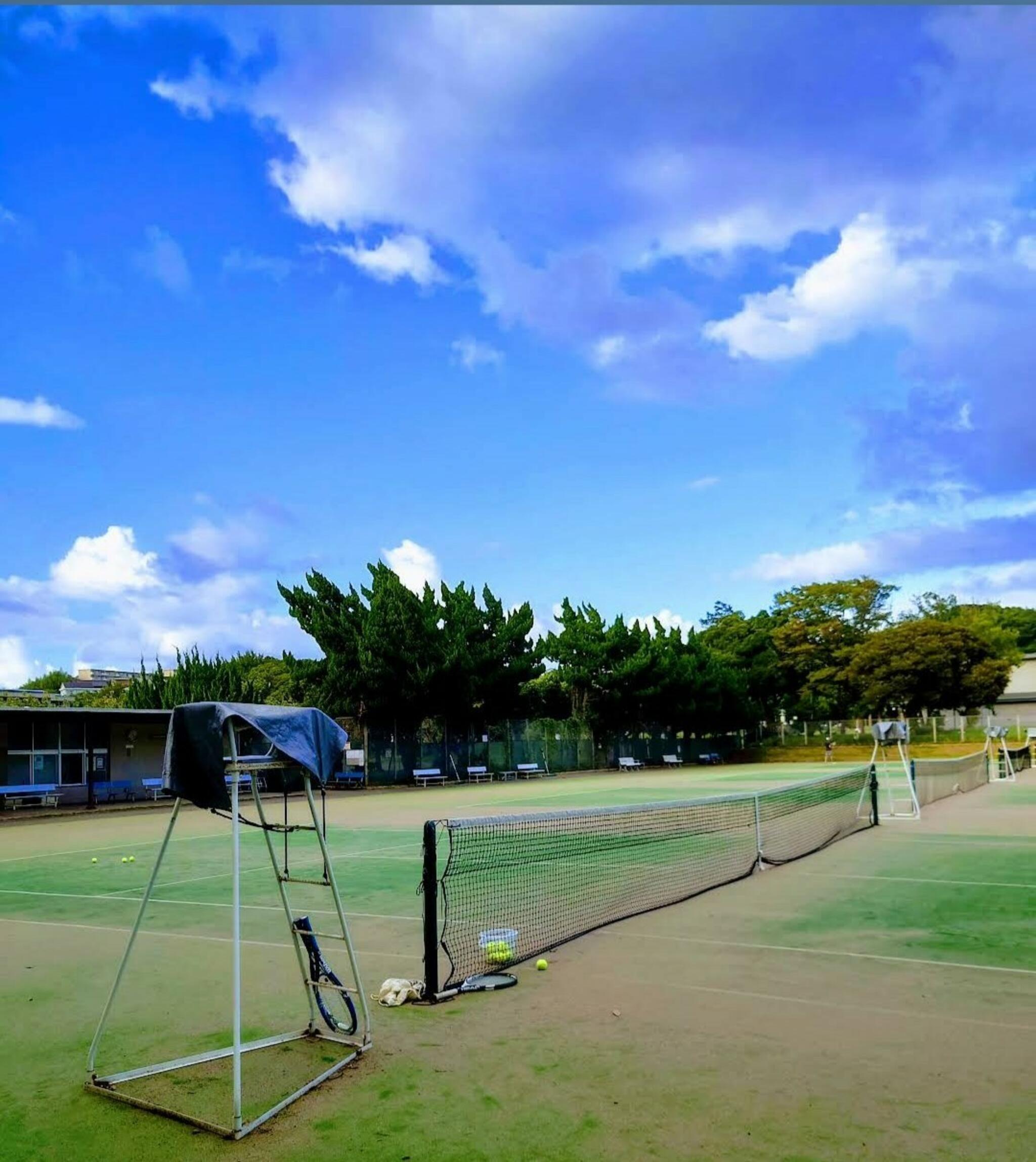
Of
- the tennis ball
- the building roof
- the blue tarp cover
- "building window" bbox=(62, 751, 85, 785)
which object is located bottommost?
the tennis ball

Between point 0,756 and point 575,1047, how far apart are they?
29958mm

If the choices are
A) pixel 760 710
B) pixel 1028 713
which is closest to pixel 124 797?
pixel 760 710

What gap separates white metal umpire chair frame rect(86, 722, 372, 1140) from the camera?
480cm

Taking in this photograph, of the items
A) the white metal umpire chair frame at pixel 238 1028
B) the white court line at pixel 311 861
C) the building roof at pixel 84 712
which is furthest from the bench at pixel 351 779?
the white metal umpire chair frame at pixel 238 1028

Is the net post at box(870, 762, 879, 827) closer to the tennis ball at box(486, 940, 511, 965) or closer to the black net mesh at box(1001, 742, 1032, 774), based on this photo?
the tennis ball at box(486, 940, 511, 965)

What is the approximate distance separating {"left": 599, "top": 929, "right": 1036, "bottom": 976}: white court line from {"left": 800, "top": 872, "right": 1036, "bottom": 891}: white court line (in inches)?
161

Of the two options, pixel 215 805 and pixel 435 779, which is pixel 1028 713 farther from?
pixel 215 805

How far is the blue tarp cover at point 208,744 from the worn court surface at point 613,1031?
1.56 meters

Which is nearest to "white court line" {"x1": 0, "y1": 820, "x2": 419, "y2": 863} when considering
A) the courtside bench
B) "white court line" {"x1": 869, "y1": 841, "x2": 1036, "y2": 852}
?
"white court line" {"x1": 869, "y1": 841, "x2": 1036, "y2": 852}

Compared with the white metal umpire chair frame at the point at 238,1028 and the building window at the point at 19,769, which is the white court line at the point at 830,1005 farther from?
the building window at the point at 19,769

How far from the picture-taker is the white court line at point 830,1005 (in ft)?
20.9

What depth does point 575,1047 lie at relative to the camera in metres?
6.00

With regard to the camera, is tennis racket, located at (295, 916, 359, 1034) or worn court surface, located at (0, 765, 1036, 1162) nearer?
worn court surface, located at (0, 765, 1036, 1162)

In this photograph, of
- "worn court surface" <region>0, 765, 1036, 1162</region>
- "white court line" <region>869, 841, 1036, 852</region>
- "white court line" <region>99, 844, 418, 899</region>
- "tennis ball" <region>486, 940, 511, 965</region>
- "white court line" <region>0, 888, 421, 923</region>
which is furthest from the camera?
"white court line" <region>869, 841, 1036, 852</region>
